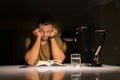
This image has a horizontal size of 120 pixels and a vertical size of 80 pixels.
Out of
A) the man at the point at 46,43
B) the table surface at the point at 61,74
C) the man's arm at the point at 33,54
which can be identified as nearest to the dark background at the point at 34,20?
the man at the point at 46,43

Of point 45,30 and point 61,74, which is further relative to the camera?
point 45,30

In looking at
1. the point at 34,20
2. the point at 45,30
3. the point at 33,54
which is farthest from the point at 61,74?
the point at 34,20

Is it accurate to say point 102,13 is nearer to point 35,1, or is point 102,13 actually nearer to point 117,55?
point 117,55

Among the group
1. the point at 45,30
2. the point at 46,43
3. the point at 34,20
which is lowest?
the point at 46,43

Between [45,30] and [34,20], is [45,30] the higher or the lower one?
the lower one

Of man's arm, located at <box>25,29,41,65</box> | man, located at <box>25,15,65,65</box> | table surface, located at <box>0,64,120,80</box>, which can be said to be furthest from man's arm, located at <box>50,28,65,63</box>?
table surface, located at <box>0,64,120,80</box>

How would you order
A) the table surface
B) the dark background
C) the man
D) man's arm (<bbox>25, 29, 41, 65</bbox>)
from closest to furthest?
the table surface
man's arm (<bbox>25, 29, 41, 65</bbox>)
the man
the dark background

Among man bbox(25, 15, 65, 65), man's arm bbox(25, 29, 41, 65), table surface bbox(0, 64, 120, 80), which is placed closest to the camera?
table surface bbox(0, 64, 120, 80)

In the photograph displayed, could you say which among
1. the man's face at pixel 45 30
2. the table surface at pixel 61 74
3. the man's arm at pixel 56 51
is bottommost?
the table surface at pixel 61 74

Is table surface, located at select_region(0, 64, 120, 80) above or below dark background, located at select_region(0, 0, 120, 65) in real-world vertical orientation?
below

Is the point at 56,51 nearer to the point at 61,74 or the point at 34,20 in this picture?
the point at 61,74

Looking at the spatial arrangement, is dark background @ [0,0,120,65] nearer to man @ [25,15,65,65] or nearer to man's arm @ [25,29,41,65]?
man @ [25,15,65,65]

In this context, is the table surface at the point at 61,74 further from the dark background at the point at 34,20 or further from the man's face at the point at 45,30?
the dark background at the point at 34,20

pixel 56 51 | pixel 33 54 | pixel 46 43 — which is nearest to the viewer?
pixel 33 54
